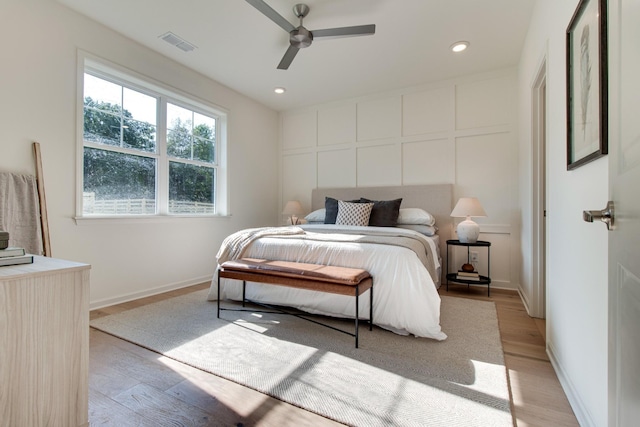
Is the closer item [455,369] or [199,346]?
[455,369]

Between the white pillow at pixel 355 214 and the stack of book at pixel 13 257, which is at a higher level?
the white pillow at pixel 355 214

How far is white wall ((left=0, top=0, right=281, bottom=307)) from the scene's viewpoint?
230cm

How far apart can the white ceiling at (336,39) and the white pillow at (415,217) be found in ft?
5.54

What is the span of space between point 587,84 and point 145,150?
3.61 metres

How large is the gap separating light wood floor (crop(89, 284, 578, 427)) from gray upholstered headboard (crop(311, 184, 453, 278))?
6.37 feet

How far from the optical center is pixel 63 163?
257cm

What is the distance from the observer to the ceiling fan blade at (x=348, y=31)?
7.97ft

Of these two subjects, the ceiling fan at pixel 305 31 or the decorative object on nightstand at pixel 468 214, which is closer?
the ceiling fan at pixel 305 31

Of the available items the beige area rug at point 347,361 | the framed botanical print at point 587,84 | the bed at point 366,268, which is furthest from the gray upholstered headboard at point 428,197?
the framed botanical print at point 587,84

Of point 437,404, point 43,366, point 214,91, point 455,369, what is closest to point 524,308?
point 455,369

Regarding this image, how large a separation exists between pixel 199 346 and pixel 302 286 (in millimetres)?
774

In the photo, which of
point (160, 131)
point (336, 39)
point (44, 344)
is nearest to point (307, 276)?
point (44, 344)

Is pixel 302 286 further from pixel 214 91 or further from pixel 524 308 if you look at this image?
pixel 214 91

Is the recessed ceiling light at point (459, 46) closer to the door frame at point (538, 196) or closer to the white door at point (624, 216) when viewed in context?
the door frame at point (538, 196)
